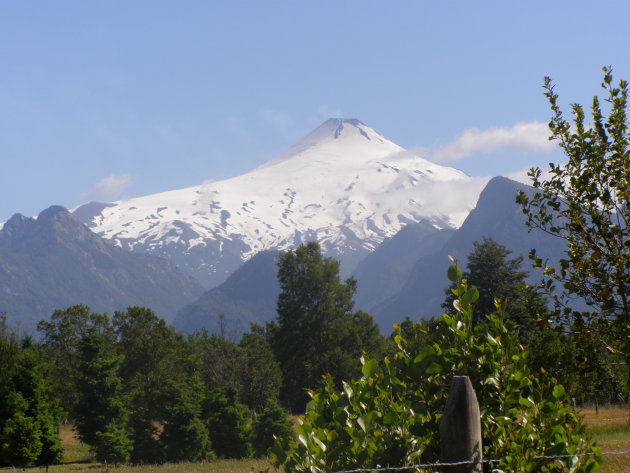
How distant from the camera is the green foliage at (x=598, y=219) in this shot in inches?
284

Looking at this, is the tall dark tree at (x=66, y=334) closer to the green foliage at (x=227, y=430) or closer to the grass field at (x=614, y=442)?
the green foliage at (x=227, y=430)

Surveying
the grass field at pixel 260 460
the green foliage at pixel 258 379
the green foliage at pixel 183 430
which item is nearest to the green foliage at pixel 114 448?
the green foliage at pixel 183 430

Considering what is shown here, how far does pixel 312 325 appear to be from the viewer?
7425 centimetres

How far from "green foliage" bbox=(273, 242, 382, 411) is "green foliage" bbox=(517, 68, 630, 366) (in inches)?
2443

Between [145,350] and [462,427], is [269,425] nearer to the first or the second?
[145,350]

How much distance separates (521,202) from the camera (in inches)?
358

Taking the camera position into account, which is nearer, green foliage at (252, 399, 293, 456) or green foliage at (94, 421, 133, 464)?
green foliage at (252, 399, 293, 456)

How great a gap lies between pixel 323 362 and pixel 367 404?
212 feet

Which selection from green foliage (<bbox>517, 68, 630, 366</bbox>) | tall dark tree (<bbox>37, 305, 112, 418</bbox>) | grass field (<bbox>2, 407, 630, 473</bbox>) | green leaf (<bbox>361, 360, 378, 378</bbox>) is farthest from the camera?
tall dark tree (<bbox>37, 305, 112, 418</bbox>)

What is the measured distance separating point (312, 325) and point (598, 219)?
221 ft

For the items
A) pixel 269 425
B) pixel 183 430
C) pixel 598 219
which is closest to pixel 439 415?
pixel 598 219

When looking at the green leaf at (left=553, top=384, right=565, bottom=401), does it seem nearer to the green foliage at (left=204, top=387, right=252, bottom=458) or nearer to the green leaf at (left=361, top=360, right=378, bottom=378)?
the green leaf at (left=361, top=360, right=378, bottom=378)

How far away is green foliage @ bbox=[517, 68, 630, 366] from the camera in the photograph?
7.21 meters

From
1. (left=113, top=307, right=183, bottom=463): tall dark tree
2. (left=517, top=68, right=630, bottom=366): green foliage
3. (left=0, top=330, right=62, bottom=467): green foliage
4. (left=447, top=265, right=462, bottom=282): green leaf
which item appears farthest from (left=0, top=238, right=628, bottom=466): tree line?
(left=447, top=265, right=462, bottom=282): green leaf
